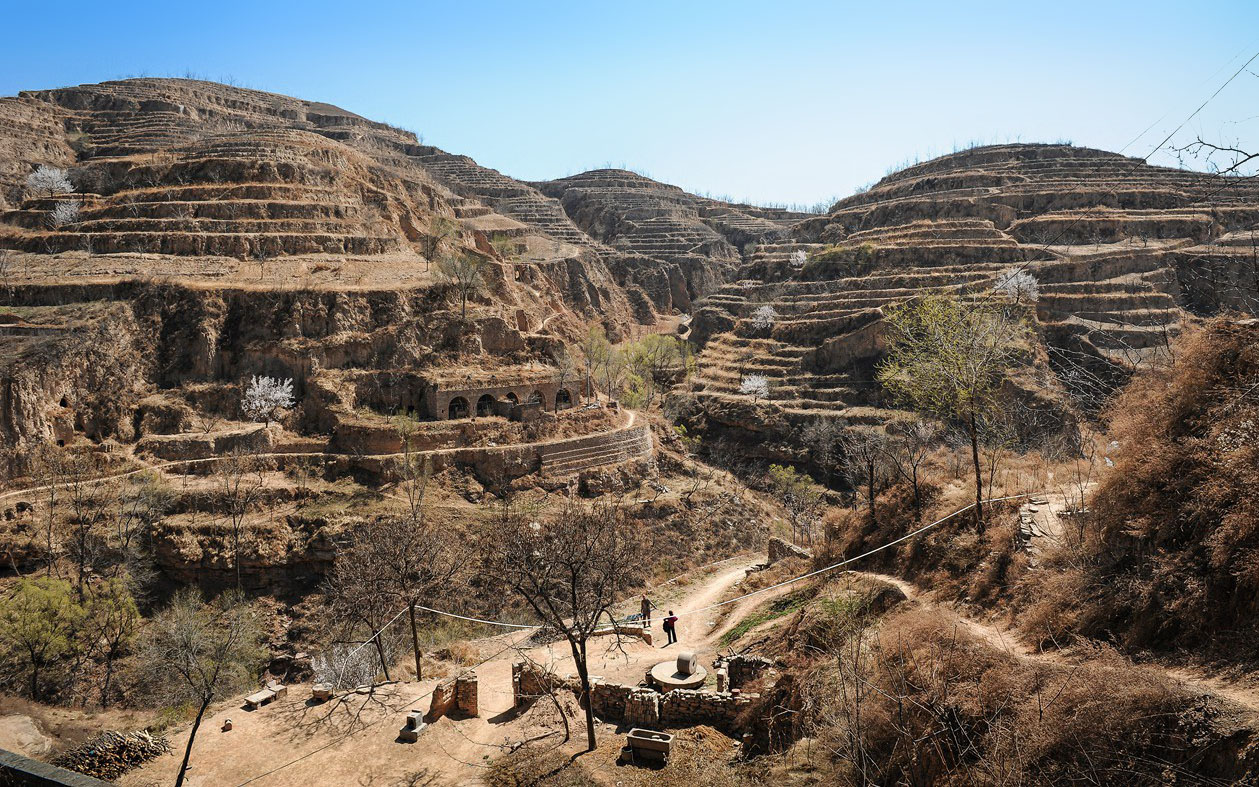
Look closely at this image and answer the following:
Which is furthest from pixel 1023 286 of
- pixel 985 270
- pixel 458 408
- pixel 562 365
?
pixel 458 408

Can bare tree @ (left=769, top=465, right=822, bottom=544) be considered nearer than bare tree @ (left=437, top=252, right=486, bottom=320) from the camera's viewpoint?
Yes

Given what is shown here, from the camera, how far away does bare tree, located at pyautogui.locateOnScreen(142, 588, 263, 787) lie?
857 inches

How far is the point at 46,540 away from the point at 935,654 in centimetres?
3401

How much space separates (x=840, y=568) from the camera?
20.0m

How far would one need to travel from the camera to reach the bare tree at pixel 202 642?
21.8 meters

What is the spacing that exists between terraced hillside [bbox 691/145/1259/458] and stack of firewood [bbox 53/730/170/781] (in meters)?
42.5

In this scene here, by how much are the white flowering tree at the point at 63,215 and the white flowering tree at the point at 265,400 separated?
21.2 metres

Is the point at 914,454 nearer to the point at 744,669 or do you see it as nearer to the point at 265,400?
the point at 744,669

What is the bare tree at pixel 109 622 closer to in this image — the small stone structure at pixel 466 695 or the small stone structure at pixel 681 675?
the small stone structure at pixel 466 695

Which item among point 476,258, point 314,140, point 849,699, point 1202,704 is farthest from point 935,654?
point 314,140

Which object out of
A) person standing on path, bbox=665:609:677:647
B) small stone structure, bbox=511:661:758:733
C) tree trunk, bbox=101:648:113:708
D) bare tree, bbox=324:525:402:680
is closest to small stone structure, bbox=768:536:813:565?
person standing on path, bbox=665:609:677:647

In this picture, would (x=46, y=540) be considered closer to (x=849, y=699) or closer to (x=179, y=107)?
(x=849, y=699)

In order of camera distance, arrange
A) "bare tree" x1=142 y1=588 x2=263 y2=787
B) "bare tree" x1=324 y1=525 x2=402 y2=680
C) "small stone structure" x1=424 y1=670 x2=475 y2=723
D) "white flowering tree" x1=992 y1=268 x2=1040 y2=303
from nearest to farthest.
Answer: "small stone structure" x1=424 y1=670 x2=475 y2=723 < "bare tree" x1=324 y1=525 x2=402 y2=680 < "bare tree" x1=142 y1=588 x2=263 y2=787 < "white flowering tree" x1=992 y1=268 x2=1040 y2=303

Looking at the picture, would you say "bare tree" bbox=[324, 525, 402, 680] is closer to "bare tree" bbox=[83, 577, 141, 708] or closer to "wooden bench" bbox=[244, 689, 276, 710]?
"wooden bench" bbox=[244, 689, 276, 710]
